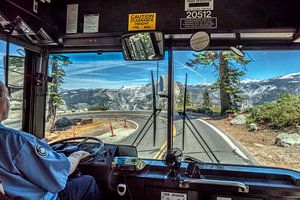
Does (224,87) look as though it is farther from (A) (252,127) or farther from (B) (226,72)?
(A) (252,127)

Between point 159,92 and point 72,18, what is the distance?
1037mm

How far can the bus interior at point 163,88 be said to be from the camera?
2074mm

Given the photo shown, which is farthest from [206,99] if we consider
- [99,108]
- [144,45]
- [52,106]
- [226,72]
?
[52,106]

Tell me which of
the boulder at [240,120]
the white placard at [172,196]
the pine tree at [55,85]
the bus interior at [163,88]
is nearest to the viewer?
the white placard at [172,196]

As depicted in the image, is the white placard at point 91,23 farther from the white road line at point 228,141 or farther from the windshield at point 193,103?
the white road line at point 228,141

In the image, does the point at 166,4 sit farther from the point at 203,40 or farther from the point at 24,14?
the point at 24,14

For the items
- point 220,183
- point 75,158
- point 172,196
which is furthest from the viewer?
point 172,196

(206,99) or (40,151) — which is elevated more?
(206,99)

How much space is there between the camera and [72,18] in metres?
2.50

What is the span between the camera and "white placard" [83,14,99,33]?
2.45m

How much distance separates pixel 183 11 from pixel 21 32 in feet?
4.53

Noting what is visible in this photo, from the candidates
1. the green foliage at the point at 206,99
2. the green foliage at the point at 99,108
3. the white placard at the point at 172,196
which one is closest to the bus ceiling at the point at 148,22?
the green foliage at the point at 206,99

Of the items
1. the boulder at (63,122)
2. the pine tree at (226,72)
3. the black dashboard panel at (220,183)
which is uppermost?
the pine tree at (226,72)

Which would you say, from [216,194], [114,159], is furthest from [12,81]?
[216,194]
